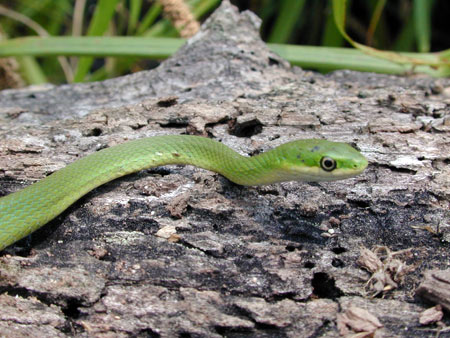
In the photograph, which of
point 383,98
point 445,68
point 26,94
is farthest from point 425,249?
point 26,94

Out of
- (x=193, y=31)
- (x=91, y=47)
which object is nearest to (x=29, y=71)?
(x=91, y=47)

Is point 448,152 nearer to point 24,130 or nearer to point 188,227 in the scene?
point 188,227

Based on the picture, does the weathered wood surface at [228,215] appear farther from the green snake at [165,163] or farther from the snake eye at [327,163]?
the snake eye at [327,163]

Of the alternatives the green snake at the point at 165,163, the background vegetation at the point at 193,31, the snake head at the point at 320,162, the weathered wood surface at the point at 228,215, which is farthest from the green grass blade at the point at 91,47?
the snake head at the point at 320,162

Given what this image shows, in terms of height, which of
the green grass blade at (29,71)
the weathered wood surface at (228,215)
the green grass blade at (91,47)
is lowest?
the weathered wood surface at (228,215)

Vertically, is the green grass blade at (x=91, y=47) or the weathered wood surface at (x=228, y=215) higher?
the green grass blade at (x=91, y=47)

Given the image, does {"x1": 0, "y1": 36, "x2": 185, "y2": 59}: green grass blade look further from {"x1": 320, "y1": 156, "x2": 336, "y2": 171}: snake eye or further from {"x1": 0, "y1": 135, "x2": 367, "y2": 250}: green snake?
{"x1": 320, "y1": 156, "x2": 336, "y2": 171}: snake eye

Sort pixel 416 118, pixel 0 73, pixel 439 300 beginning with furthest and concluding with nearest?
pixel 0 73 → pixel 416 118 → pixel 439 300
